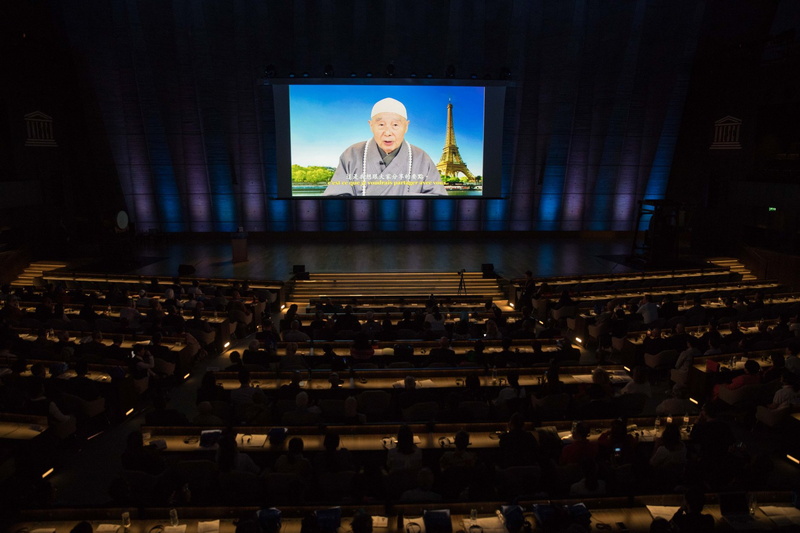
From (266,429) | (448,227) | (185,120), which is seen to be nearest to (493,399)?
(266,429)

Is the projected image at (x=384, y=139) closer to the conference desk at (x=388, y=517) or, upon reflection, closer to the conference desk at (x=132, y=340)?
the conference desk at (x=132, y=340)

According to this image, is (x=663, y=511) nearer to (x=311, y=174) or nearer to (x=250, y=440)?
(x=250, y=440)

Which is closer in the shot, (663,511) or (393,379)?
(663,511)

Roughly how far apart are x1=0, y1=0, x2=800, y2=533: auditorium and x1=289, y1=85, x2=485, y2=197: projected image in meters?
0.11

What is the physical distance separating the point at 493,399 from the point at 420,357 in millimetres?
1672

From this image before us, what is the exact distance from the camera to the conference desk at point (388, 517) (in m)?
4.38

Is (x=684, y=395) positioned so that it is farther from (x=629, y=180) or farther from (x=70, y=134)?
(x=70, y=134)

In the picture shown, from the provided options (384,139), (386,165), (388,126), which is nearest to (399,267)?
(386,165)

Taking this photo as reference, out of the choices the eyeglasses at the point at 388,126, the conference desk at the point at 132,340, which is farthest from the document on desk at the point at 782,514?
the eyeglasses at the point at 388,126

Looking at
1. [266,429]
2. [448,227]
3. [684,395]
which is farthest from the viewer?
[448,227]

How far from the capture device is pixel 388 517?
4492mm

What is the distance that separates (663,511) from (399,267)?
13.7m

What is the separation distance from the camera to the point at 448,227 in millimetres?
23859

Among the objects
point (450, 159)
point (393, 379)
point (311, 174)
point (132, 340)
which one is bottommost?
point (132, 340)
